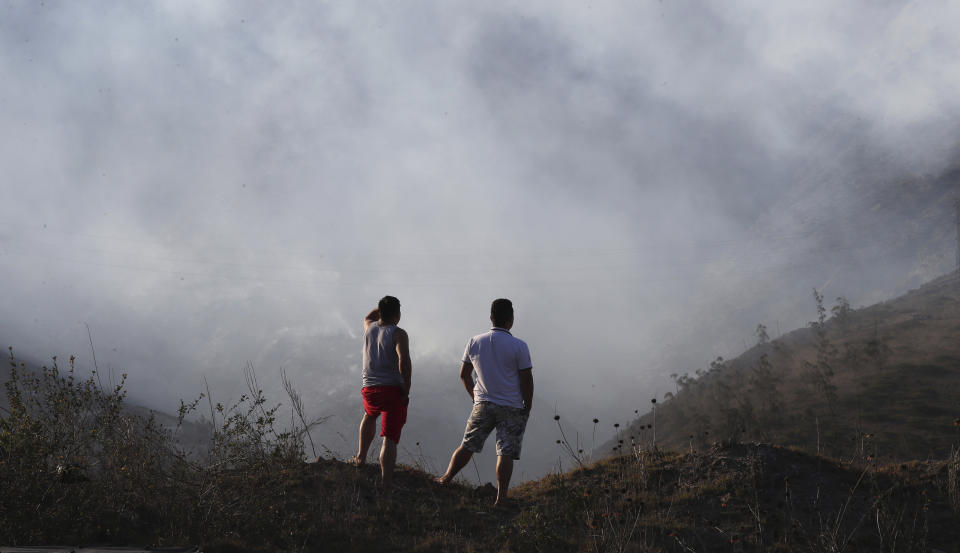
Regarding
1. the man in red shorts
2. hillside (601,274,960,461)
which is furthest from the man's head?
hillside (601,274,960,461)

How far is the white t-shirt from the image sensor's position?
6566 mm

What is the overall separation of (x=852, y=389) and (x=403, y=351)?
5283cm

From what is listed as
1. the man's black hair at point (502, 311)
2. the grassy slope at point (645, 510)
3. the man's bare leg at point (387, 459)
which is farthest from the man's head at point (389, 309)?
the grassy slope at point (645, 510)

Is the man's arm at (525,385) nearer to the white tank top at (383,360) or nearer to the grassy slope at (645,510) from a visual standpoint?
the grassy slope at (645,510)

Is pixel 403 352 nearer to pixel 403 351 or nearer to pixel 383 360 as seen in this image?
pixel 403 351

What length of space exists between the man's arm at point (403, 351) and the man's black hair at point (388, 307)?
0.69ft

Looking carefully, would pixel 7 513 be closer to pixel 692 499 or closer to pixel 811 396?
pixel 692 499

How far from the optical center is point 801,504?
6387 millimetres

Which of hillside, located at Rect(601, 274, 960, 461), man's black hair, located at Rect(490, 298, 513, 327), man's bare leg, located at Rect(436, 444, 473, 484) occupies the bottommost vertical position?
man's bare leg, located at Rect(436, 444, 473, 484)

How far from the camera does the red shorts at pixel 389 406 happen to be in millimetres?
6695

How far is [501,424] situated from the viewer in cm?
657

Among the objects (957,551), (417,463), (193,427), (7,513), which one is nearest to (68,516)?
(7,513)

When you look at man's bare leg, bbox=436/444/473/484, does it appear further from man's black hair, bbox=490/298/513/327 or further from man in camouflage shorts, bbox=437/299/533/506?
man's black hair, bbox=490/298/513/327

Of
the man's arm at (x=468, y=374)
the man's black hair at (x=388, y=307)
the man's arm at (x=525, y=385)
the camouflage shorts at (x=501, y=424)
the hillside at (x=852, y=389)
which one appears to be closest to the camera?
the camouflage shorts at (x=501, y=424)
